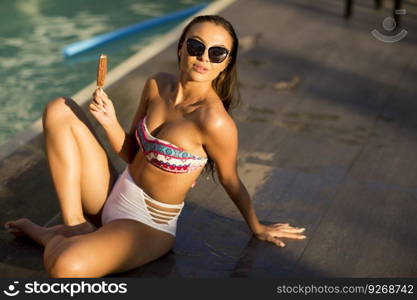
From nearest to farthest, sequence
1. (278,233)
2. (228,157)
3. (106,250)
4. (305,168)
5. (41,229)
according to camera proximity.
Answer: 1. (106,250)
2. (228,157)
3. (41,229)
4. (278,233)
5. (305,168)

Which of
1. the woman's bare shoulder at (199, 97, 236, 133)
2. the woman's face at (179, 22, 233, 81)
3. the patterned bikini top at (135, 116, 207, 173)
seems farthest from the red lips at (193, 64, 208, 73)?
the patterned bikini top at (135, 116, 207, 173)

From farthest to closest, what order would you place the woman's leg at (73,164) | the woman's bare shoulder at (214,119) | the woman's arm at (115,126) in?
the woman's leg at (73,164)
the woman's arm at (115,126)
the woman's bare shoulder at (214,119)

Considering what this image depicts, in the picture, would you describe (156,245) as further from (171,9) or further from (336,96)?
(171,9)

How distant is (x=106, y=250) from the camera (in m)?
3.41

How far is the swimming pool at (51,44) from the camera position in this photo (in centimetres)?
747

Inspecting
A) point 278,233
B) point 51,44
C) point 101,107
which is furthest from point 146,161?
point 51,44

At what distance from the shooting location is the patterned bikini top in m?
3.49

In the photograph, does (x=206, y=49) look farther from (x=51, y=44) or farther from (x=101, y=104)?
(x=51, y=44)

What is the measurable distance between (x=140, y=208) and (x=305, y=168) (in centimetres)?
152

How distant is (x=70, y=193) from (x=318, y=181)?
1.60 meters

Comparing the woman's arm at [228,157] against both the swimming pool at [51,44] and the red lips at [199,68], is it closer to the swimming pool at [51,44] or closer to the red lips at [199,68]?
the red lips at [199,68]

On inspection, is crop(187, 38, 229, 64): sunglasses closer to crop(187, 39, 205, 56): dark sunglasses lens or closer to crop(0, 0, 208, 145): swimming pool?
crop(187, 39, 205, 56): dark sunglasses lens

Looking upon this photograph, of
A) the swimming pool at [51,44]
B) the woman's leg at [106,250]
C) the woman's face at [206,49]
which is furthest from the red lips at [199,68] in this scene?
the swimming pool at [51,44]

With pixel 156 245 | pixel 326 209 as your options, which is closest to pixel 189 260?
pixel 156 245
